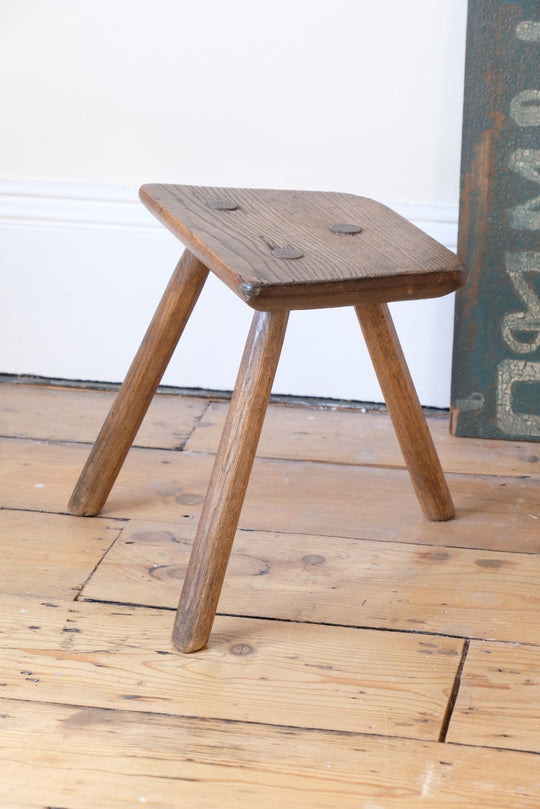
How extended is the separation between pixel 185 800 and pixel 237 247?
1.47 ft

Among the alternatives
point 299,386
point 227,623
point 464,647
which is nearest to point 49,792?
point 227,623

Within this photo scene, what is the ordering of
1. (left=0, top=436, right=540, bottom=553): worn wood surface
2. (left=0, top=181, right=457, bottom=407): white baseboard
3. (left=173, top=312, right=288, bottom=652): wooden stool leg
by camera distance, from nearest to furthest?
(left=173, top=312, right=288, bottom=652): wooden stool leg → (left=0, top=436, right=540, bottom=553): worn wood surface → (left=0, top=181, right=457, bottom=407): white baseboard

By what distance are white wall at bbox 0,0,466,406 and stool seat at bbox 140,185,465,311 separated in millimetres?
273

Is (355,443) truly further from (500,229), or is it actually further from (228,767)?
(228,767)

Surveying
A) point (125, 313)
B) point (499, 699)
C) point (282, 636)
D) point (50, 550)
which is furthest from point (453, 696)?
point (125, 313)

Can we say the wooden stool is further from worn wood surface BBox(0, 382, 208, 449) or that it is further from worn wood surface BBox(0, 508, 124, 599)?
worn wood surface BBox(0, 382, 208, 449)

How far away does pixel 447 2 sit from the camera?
1.21 meters

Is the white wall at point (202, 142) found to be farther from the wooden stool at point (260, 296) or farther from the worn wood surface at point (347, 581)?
the worn wood surface at point (347, 581)

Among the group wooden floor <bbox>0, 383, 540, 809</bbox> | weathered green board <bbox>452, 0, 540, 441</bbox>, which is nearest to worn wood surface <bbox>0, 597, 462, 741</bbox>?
wooden floor <bbox>0, 383, 540, 809</bbox>

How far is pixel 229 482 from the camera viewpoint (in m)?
0.85

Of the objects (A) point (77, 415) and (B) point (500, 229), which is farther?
(A) point (77, 415)

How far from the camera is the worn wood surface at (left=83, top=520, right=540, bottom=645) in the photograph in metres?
0.91

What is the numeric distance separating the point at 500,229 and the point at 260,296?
1.81 feet

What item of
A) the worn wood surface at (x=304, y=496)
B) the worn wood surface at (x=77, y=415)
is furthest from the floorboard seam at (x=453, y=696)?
the worn wood surface at (x=77, y=415)
